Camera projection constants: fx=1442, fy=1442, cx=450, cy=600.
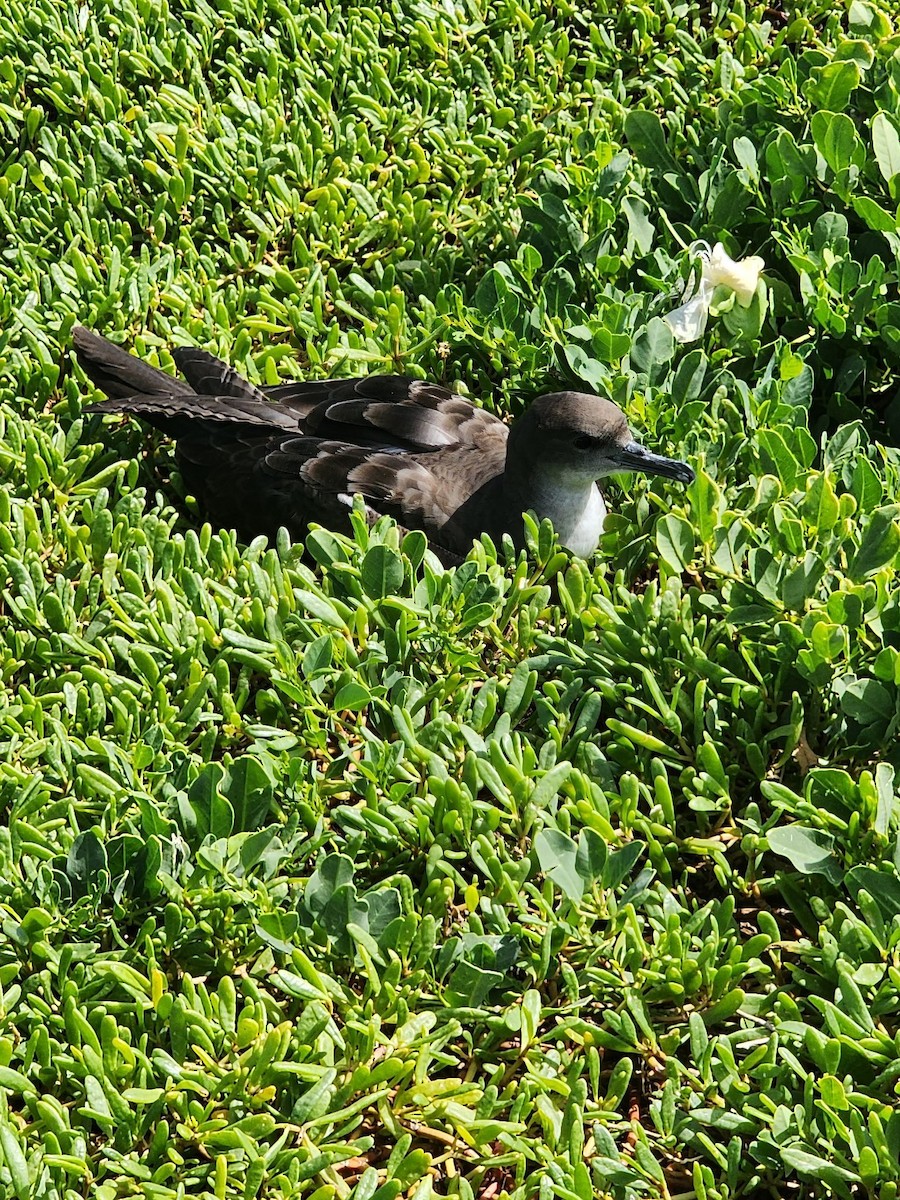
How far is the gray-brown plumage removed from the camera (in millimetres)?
4402

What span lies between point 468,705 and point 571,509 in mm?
1124

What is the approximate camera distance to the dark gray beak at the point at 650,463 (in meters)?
4.06

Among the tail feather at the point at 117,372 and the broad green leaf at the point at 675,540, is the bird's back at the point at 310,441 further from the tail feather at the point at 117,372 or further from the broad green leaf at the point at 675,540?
the broad green leaf at the point at 675,540

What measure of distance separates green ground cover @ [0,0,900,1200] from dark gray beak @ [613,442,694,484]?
0.37 feet

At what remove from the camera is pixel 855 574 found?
11.5 feet

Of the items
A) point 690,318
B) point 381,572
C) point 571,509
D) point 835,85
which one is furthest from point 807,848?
point 835,85

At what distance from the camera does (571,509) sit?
14.8 ft

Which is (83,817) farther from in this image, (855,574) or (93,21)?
(93,21)

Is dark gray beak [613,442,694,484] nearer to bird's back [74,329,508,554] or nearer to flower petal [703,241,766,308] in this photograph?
bird's back [74,329,508,554]

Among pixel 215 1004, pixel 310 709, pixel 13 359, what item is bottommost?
pixel 215 1004

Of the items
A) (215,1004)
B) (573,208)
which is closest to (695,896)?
(215,1004)

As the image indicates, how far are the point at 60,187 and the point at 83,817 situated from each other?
9.66 feet

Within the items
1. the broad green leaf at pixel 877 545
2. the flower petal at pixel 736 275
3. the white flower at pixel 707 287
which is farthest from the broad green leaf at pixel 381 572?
the flower petal at pixel 736 275

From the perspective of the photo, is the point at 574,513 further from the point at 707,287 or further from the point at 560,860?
Result: the point at 560,860
